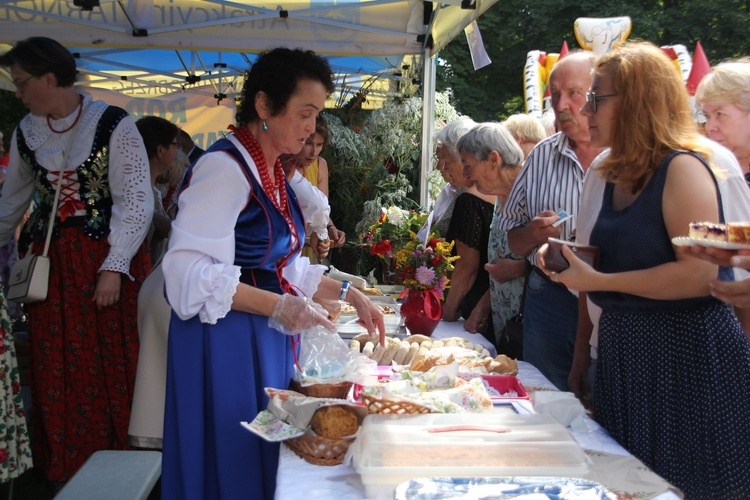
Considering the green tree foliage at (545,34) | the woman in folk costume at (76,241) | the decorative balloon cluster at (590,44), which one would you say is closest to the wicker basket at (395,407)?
the woman in folk costume at (76,241)

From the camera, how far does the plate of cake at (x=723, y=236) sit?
1525 millimetres

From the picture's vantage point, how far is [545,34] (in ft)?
58.6

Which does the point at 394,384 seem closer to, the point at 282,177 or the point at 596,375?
the point at 596,375

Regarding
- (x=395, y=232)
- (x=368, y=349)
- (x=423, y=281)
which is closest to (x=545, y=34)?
(x=395, y=232)

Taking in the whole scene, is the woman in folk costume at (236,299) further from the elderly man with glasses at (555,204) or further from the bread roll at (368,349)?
the elderly man with glasses at (555,204)

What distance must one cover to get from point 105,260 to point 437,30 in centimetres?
308

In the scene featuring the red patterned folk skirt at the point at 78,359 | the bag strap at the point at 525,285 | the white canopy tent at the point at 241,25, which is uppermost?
the white canopy tent at the point at 241,25

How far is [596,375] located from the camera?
2051 millimetres

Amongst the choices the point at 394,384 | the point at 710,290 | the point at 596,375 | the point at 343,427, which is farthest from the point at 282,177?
the point at 710,290

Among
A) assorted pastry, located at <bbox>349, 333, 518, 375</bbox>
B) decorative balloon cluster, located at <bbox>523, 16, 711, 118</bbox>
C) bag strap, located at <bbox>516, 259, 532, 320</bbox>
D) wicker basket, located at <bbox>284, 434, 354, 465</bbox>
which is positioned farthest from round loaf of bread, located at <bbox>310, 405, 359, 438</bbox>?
decorative balloon cluster, located at <bbox>523, 16, 711, 118</bbox>

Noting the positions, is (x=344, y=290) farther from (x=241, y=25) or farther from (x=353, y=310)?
(x=241, y=25)

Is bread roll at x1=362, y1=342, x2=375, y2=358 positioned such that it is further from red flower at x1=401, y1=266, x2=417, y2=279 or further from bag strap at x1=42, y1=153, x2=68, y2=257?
bag strap at x1=42, y1=153, x2=68, y2=257

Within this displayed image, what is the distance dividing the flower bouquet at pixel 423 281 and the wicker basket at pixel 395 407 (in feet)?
4.82

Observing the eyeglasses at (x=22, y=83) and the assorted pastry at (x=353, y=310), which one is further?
the assorted pastry at (x=353, y=310)
